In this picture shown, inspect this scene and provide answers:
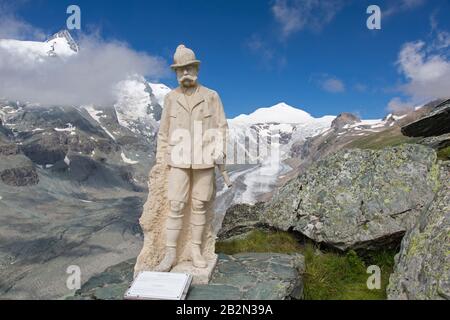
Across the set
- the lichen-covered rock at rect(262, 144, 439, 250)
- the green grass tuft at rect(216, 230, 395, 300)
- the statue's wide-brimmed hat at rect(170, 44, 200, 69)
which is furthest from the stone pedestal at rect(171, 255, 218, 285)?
the statue's wide-brimmed hat at rect(170, 44, 200, 69)

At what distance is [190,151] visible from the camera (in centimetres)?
949

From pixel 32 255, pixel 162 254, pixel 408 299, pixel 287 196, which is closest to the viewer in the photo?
pixel 408 299

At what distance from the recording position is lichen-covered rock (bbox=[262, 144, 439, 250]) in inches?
389

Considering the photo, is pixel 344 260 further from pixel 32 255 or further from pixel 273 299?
pixel 32 255

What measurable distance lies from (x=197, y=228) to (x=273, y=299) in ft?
9.19

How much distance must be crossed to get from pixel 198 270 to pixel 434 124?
9.31m

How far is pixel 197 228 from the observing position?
9.78 meters

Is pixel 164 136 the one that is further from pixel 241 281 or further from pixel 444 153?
pixel 444 153

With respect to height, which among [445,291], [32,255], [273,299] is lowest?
[32,255]

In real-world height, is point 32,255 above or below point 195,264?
below

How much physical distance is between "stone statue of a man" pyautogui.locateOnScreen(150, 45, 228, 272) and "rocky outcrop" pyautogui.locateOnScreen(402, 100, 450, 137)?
726 cm

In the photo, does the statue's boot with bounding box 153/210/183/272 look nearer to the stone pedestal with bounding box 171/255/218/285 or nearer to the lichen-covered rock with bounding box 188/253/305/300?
the stone pedestal with bounding box 171/255/218/285

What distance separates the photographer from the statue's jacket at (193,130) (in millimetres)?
9492

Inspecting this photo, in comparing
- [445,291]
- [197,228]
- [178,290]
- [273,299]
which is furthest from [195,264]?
[445,291]
